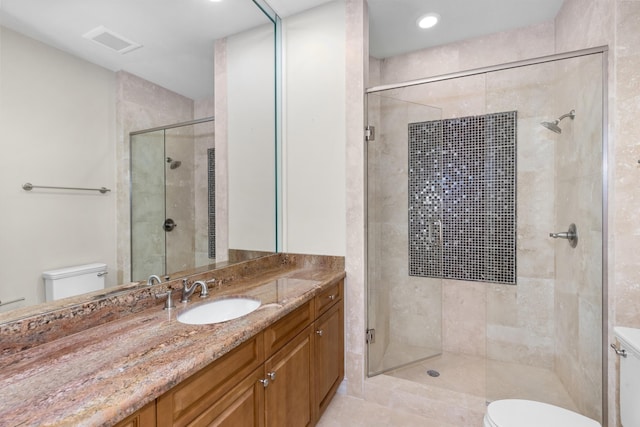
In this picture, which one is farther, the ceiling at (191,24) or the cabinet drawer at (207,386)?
the ceiling at (191,24)

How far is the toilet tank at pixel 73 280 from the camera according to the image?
1.07m

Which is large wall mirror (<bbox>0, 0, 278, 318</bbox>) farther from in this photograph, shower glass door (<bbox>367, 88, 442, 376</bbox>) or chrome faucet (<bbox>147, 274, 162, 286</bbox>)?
shower glass door (<bbox>367, 88, 442, 376</bbox>)

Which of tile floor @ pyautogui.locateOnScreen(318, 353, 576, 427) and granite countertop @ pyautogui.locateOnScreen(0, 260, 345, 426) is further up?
granite countertop @ pyautogui.locateOnScreen(0, 260, 345, 426)

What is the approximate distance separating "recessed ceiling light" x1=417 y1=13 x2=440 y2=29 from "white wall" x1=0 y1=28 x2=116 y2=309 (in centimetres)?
214

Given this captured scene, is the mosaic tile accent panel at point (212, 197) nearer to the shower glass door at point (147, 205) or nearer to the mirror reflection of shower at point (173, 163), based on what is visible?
the mirror reflection of shower at point (173, 163)

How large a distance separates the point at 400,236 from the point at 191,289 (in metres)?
1.55

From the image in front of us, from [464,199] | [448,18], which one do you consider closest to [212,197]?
[464,199]

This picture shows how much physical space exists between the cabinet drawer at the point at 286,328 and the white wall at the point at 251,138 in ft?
2.30

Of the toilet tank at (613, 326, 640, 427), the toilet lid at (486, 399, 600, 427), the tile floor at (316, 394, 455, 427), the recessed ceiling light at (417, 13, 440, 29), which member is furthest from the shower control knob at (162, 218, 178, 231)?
the recessed ceiling light at (417, 13, 440, 29)

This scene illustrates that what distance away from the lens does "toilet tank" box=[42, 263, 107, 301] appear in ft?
3.52

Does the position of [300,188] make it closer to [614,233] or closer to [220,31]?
[220,31]

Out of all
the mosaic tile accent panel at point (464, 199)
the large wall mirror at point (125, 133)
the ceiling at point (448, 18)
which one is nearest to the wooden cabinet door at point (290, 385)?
the large wall mirror at point (125, 133)

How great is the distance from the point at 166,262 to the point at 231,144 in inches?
33.9

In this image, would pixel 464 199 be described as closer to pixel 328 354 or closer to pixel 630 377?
pixel 630 377
